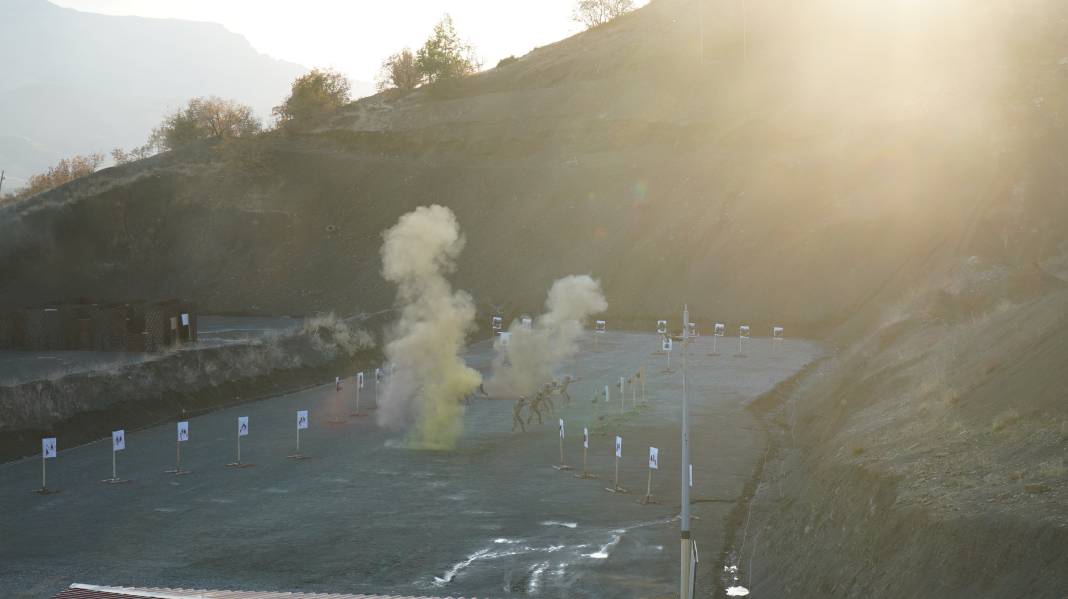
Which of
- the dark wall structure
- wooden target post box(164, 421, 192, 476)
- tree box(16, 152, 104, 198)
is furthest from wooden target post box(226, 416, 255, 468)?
tree box(16, 152, 104, 198)

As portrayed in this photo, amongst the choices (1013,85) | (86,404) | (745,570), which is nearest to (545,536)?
(745,570)

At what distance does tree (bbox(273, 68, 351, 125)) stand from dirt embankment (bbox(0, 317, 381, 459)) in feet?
230

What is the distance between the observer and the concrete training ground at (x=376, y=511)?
25047mm

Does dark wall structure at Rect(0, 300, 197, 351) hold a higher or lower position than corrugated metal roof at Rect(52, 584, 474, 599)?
higher

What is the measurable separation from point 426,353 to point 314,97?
98038 mm

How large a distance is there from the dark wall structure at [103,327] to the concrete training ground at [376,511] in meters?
16.4

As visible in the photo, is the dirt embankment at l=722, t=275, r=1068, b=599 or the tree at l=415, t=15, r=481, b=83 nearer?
the dirt embankment at l=722, t=275, r=1068, b=599

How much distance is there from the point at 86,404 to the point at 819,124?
72023mm

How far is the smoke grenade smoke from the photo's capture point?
4238 centimetres

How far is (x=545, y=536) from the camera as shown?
2833 cm

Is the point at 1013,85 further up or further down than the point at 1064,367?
further up

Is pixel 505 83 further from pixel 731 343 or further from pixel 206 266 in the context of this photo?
pixel 731 343

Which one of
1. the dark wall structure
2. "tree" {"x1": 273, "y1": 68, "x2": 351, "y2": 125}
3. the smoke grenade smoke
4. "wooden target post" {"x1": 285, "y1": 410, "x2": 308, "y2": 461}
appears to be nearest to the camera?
"wooden target post" {"x1": 285, "y1": 410, "x2": 308, "y2": 461}

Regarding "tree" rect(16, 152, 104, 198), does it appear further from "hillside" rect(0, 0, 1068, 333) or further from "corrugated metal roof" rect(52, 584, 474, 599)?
"corrugated metal roof" rect(52, 584, 474, 599)
